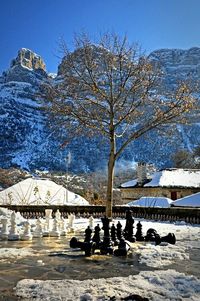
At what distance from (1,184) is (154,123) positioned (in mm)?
24756

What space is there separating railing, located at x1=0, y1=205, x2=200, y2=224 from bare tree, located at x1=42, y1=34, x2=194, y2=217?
430 cm

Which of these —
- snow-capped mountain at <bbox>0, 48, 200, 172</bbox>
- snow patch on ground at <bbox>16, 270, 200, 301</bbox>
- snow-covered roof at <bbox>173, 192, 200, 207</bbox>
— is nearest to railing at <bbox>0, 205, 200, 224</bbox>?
snow-covered roof at <bbox>173, 192, 200, 207</bbox>

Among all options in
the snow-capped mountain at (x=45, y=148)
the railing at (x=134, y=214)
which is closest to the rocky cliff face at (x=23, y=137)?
the snow-capped mountain at (x=45, y=148)

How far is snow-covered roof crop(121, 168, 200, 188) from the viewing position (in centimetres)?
4138

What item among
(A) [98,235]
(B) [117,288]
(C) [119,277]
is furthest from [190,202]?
(B) [117,288]

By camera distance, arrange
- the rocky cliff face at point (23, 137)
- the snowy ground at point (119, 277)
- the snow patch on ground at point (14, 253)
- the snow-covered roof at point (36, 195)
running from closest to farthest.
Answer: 1. the snowy ground at point (119, 277)
2. the snow patch on ground at point (14, 253)
3. the snow-covered roof at point (36, 195)
4. the rocky cliff face at point (23, 137)

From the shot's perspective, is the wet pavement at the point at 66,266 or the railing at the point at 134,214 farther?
the railing at the point at 134,214

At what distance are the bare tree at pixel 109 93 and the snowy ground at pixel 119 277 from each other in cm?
1051

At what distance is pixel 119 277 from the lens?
19.7 ft

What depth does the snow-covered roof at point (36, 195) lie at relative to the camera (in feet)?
81.3

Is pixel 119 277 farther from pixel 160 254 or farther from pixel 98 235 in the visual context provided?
pixel 98 235

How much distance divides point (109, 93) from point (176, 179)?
1025 inches

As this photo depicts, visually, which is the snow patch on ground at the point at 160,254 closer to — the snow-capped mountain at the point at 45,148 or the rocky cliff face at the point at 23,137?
the rocky cliff face at the point at 23,137

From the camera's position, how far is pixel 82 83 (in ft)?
62.9
